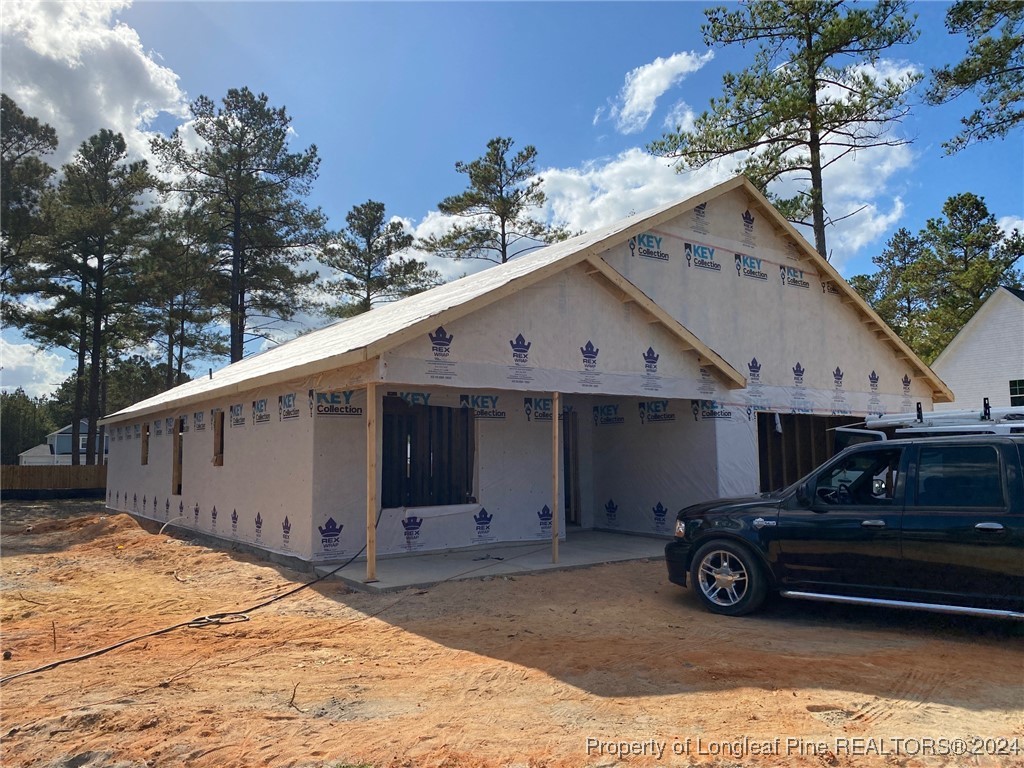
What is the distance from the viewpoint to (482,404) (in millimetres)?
12125

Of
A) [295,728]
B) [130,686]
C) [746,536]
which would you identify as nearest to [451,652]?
[295,728]

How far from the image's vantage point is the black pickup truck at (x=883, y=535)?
242 inches

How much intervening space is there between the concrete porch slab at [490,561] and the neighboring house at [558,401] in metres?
0.36

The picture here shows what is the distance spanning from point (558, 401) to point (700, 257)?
5.94 m

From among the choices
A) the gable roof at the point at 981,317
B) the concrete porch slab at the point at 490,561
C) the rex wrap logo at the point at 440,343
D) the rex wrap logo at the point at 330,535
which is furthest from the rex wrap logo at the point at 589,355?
the gable roof at the point at 981,317

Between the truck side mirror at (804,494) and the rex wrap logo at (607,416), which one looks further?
the rex wrap logo at (607,416)

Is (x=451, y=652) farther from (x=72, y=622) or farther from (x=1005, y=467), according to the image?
(x=1005, y=467)

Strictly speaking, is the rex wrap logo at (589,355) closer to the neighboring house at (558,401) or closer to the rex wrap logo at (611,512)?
the neighboring house at (558,401)

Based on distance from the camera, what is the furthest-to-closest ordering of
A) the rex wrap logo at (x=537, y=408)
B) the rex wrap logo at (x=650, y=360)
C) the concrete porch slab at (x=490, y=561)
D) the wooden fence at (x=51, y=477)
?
1. the wooden fence at (x=51, y=477)
2. the rex wrap logo at (x=537, y=408)
3. the rex wrap logo at (x=650, y=360)
4. the concrete porch slab at (x=490, y=561)

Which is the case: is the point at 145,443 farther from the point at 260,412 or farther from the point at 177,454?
the point at 260,412

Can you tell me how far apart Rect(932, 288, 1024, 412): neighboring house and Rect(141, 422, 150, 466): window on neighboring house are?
2545cm

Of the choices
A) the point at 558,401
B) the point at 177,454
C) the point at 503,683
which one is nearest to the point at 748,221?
the point at 558,401

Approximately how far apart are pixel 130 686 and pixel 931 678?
5898 mm

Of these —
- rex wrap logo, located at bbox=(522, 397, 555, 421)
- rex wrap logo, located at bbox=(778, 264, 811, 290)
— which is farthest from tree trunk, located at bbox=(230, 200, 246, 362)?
rex wrap logo, located at bbox=(778, 264, 811, 290)
